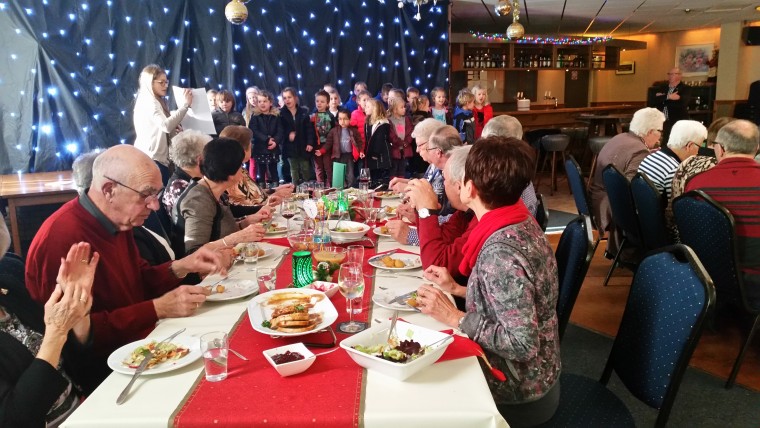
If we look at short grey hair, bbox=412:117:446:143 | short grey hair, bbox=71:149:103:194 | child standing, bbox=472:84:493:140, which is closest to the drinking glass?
short grey hair, bbox=71:149:103:194

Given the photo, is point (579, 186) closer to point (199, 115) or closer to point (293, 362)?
point (293, 362)

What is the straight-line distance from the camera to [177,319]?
1802 mm

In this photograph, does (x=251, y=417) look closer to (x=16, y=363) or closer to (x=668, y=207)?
(x=16, y=363)

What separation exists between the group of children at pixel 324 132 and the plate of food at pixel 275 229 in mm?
3756

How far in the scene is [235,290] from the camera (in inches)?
79.4

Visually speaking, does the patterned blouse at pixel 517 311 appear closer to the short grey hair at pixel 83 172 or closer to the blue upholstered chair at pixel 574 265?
the blue upholstered chair at pixel 574 265

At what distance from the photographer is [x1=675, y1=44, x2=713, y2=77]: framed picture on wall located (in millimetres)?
12984

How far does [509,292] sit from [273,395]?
2.14ft

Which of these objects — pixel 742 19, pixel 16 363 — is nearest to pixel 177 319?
pixel 16 363

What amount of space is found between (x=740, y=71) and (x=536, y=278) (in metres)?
13.0

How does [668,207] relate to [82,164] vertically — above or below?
below

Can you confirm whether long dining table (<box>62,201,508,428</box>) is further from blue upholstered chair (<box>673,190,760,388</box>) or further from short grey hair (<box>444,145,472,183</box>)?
blue upholstered chair (<box>673,190,760,388</box>)

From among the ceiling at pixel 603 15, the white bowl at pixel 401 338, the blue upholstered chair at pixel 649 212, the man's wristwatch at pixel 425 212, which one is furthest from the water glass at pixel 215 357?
the ceiling at pixel 603 15

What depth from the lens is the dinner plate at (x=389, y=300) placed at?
71.3 inches
